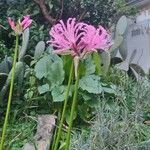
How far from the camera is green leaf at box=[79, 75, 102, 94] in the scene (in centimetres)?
431

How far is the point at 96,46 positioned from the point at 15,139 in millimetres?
2312

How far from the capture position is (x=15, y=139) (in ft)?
13.3

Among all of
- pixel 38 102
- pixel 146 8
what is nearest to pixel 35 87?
pixel 38 102

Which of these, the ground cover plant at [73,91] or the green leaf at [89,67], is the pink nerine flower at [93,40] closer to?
the ground cover plant at [73,91]

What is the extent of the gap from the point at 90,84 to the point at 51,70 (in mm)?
397

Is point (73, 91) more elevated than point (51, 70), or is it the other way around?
point (51, 70)

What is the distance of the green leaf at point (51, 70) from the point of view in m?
4.40

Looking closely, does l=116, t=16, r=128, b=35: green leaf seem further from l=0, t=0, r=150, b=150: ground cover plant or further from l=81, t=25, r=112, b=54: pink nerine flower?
l=81, t=25, r=112, b=54: pink nerine flower

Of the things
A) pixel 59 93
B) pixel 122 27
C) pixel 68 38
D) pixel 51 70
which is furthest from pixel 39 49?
pixel 68 38

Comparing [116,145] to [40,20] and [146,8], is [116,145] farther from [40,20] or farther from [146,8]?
[146,8]

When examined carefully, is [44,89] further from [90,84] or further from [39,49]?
[39,49]

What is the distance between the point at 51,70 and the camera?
4.43 m

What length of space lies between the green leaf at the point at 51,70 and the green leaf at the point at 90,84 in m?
0.21

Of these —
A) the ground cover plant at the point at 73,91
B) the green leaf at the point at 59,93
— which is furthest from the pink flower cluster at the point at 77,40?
the green leaf at the point at 59,93
